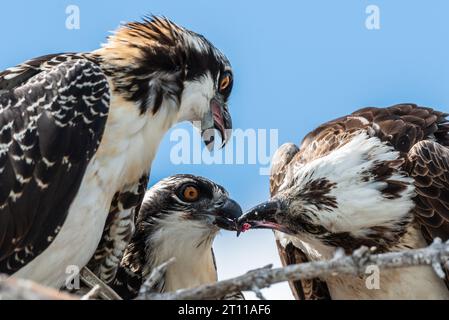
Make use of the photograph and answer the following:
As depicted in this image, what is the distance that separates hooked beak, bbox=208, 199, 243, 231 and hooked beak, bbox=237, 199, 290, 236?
27cm

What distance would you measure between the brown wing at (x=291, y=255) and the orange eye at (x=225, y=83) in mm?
1180

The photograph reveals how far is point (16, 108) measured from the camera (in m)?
7.31

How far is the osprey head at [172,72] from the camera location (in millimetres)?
7766

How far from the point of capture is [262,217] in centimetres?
845

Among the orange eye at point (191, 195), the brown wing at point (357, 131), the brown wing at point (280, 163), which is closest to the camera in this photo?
the brown wing at point (357, 131)

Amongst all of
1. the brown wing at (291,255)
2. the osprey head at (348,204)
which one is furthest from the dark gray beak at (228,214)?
the brown wing at (291,255)

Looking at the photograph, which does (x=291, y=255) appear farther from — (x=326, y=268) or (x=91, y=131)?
(x=326, y=268)

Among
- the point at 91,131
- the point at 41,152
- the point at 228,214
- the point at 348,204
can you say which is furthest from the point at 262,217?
the point at 41,152

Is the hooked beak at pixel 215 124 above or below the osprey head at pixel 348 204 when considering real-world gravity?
above

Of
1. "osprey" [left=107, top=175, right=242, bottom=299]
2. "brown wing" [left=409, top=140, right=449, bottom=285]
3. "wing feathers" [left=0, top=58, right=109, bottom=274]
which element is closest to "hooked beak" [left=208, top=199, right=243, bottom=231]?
"osprey" [left=107, top=175, right=242, bottom=299]

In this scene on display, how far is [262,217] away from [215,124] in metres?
0.85

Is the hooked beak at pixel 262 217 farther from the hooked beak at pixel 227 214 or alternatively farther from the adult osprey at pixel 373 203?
the hooked beak at pixel 227 214
